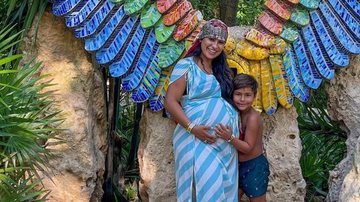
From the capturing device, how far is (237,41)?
4004mm

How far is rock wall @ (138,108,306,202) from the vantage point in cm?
408

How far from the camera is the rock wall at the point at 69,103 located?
3.95m

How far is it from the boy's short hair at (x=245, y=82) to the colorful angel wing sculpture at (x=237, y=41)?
0.26m

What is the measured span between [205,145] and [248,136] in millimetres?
240

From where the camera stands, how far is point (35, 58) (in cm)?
392

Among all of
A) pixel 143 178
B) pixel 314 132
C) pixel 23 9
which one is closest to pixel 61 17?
pixel 23 9

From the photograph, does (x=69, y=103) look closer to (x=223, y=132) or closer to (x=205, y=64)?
(x=205, y=64)

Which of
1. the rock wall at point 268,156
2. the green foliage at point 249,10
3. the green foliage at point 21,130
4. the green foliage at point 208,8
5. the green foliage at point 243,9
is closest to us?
the green foliage at point 21,130

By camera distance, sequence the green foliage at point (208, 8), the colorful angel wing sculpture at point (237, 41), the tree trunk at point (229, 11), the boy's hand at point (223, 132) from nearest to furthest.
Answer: the boy's hand at point (223, 132), the colorful angel wing sculpture at point (237, 41), the tree trunk at point (229, 11), the green foliage at point (208, 8)

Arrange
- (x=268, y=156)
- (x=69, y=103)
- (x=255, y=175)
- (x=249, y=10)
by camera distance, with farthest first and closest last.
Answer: (x=249, y=10), (x=268, y=156), (x=69, y=103), (x=255, y=175)

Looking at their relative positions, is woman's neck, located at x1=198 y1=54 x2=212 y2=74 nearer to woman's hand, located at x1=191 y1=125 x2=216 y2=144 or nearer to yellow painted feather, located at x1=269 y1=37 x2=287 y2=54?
woman's hand, located at x1=191 y1=125 x2=216 y2=144

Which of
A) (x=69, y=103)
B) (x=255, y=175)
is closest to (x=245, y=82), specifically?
(x=255, y=175)

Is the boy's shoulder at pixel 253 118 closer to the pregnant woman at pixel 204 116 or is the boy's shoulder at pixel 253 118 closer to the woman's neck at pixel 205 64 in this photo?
the pregnant woman at pixel 204 116

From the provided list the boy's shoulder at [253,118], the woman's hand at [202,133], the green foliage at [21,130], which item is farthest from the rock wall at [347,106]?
the green foliage at [21,130]
